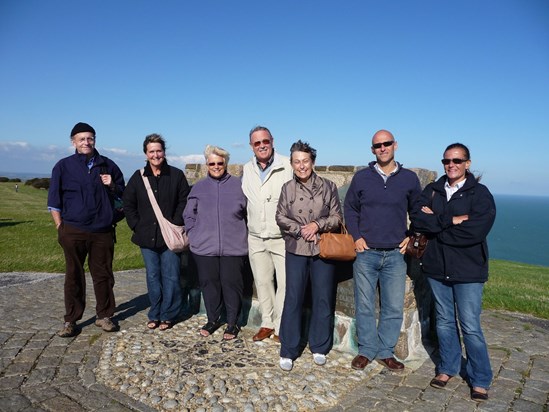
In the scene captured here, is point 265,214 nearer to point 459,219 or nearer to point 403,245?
point 403,245

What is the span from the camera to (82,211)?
202 inches

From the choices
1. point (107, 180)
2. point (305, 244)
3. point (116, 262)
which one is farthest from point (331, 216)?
point (116, 262)

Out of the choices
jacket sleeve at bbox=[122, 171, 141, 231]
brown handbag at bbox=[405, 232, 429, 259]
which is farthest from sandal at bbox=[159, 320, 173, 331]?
brown handbag at bbox=[405, 232, 429, 259]

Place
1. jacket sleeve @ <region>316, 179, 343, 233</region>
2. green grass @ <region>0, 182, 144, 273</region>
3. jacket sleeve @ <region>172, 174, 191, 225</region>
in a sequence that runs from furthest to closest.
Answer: green grass @ <region>0, 182, 144, 273</region>, jacket sleeve @ <region>172, 174, 191, 225</region>, jacket sleeve @ <region>316, 179, 343, 233</region>

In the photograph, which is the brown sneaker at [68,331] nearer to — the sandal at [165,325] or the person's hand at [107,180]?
the sandal at [165,325]

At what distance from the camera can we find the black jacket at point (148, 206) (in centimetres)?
535

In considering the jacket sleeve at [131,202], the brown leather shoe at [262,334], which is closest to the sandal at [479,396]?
the brown leather shoe at [262,334]

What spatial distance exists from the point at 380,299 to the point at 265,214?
1598mm

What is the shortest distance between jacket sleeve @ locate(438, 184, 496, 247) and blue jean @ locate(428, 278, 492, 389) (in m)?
0.43

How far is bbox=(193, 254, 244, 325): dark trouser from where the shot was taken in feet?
17.4

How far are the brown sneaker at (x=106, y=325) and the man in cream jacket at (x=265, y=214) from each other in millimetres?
1891

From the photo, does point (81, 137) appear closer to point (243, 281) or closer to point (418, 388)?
point (243, 281)

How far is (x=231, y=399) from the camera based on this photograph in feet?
12.7

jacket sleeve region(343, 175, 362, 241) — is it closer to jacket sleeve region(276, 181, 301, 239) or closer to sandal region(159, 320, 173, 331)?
jacket sleeve region(276, 181, 301, 239)
